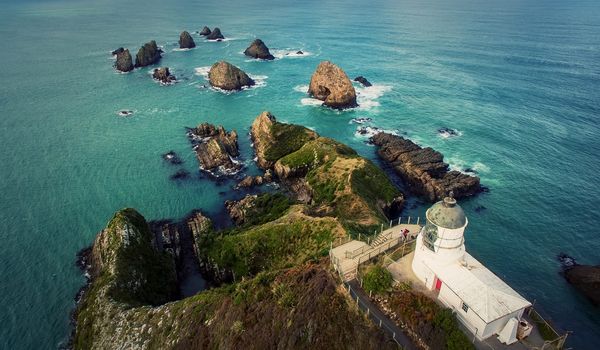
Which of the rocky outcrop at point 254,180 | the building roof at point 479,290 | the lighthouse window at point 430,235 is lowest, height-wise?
the rocky outcrop at point 254,180

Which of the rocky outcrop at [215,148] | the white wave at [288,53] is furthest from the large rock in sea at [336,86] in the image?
the white wave at [288,53]

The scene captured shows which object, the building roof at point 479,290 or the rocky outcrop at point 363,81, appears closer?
Result: the building roof at point 479,290

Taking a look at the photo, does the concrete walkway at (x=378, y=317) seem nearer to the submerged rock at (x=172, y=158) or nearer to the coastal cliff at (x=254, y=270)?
the coastal cliff at (x=254, y=270)

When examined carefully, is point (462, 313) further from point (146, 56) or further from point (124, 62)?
point (146, 56)

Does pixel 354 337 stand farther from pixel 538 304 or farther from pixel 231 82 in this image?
pixel 231 82

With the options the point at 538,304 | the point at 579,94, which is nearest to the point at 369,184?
the point at 538,304

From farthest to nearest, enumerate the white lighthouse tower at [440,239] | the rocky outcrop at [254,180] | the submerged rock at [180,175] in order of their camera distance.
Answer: the submerged rock at [180,175] < the rocky outcrop at [254,180] < the white lighthouse tower at [440,239]
